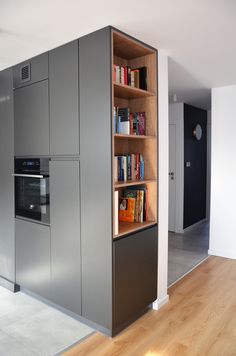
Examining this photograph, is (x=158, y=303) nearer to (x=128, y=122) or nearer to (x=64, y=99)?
(x=128, y=122)

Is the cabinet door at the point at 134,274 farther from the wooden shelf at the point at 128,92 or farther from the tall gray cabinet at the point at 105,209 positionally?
the wooden shelf at the point at 128,92

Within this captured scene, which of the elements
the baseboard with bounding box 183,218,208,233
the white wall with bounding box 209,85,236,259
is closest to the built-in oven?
the white wall with bounding box 209,85,236,259

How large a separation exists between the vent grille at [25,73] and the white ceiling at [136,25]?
9 centimetres

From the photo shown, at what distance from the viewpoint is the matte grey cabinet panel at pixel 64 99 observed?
2.47 meters

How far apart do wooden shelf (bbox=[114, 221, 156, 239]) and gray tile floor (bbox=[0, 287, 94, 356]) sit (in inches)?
33.1

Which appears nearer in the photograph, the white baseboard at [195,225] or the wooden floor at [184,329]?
the wooden floor at [184,329]

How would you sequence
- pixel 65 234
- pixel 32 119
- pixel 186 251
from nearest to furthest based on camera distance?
pixel 65 234 < pixel 32 119 < pixel 186 251

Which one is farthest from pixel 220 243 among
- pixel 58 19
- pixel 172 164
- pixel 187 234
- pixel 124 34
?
pixel 58 19

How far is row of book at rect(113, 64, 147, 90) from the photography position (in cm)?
241

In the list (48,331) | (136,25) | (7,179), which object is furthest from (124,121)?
(48,331)

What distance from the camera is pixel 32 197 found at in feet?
9.70

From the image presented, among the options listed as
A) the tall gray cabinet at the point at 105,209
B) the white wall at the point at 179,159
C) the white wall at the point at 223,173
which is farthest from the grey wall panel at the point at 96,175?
the white wall at the point at 179,159

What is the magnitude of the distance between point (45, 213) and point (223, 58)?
2.23 m

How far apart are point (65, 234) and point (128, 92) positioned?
1322 mm
